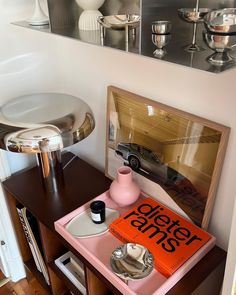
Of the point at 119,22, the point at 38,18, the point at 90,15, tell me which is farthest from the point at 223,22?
the point at 38,18

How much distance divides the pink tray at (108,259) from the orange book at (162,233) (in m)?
0.02

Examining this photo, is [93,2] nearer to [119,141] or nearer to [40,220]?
[119,141]

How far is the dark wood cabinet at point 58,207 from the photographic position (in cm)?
117

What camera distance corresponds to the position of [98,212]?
123cm

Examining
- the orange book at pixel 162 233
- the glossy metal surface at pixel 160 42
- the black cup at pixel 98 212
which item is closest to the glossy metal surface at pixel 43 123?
the black cup at pixel 98 212

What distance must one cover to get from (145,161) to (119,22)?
0.55 metres

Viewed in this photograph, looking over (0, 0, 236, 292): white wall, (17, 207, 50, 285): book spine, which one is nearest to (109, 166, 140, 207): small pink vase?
(0, 0, 236, 292): white wall

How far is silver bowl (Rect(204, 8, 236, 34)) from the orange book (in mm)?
705

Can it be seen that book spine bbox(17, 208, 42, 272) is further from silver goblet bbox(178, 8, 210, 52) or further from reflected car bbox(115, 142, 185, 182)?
silver goblet bbox(178, 8, 210, 52)

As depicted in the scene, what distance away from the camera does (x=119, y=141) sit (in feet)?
4.69

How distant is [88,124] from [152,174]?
0.32m

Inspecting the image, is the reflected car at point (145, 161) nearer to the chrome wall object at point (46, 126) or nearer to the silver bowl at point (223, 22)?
the chrome wall object at point (46, 126)

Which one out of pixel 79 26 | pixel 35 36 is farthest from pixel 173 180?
pixel 35 36

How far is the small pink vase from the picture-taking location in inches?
50.9
